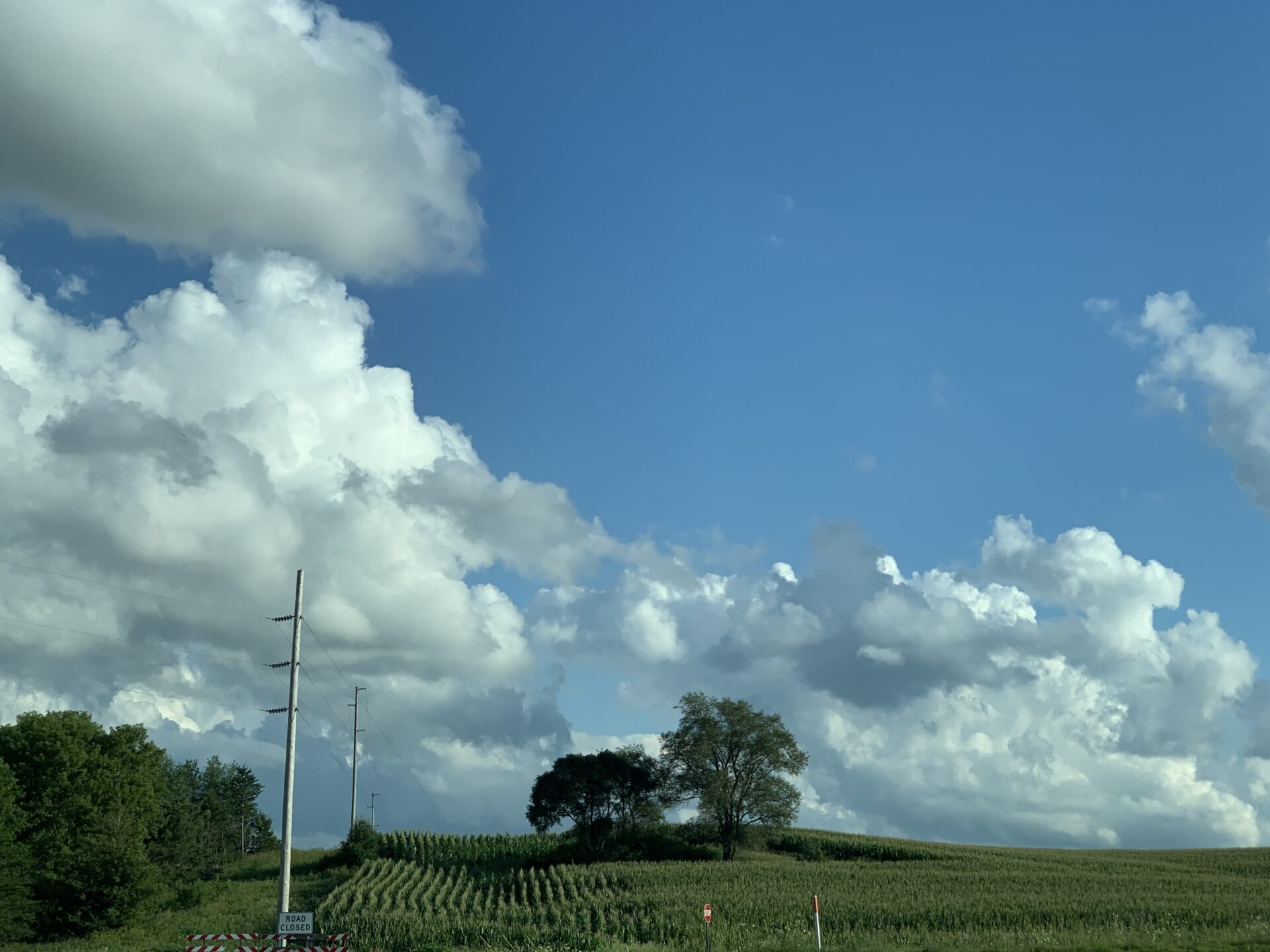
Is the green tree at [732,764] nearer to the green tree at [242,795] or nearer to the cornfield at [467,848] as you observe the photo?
the cornfield at [467,848]

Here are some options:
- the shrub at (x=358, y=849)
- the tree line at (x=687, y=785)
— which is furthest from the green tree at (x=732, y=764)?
the shrub at (x=358, y=849)

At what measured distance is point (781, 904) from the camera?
4619 centimetres

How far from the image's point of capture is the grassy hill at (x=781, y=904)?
3756 cm

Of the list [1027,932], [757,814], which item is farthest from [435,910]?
[757,814]

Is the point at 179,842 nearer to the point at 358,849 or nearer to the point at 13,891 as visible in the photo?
the point at 358,849

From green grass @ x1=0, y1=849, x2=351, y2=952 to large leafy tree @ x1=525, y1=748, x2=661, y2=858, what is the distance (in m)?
15.8

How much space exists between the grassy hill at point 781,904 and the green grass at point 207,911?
25cm

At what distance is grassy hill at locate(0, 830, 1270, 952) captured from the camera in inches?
1479

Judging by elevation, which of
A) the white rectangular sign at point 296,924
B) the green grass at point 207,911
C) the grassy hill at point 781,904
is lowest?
the green grass at point 207,911

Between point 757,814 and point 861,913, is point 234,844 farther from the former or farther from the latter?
point 861,913

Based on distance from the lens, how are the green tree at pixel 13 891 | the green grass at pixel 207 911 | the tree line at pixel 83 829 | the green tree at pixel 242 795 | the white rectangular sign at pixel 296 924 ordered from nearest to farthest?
1. the white rectangular sign at pixel 296 924
2. the green grass at pixel 207 911
3. the green tree at pixel 13 891
4. the tree line at pixel 83 829
5. the green tree at pixel 242 795

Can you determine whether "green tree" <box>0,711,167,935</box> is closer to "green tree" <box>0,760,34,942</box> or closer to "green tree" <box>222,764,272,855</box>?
"green tree" <box>0,760,34,942</box>

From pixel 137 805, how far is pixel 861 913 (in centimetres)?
5513

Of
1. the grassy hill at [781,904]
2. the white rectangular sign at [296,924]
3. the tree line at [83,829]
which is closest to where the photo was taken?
the white rectangular sign at [296,924]
